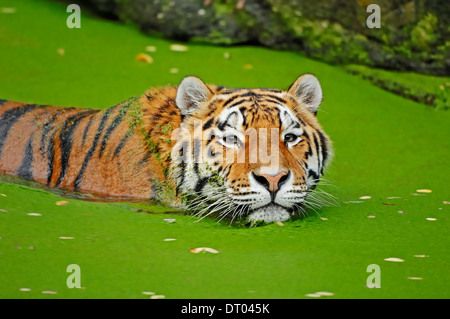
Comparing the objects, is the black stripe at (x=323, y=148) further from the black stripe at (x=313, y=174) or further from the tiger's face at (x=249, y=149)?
the black stripe at (x=313, y=174)

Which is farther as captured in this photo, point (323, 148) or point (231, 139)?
point (323, 148)

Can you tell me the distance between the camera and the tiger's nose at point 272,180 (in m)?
4.18

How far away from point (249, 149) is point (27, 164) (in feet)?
5.72

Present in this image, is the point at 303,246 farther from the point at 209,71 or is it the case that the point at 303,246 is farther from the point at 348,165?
the point at 209,71

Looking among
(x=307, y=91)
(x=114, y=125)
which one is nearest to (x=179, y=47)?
(x=114, y=125)

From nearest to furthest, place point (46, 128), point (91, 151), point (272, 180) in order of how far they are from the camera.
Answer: point (272, 180) → point (91, 151) → point (46, 128)

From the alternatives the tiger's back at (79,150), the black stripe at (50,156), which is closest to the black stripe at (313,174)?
the tiger's back at (79,150)

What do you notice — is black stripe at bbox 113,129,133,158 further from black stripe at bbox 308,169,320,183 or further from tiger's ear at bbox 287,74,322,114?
black stripe at bbox 308,169,320,183

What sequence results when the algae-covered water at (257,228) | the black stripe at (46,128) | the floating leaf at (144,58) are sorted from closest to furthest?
the algae-covered water at (257,228), the black stripe at (46,128), the floating leaf at (144,58)

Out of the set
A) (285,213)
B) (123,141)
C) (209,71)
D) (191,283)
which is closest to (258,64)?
(209,71)

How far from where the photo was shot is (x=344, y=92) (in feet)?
24.6

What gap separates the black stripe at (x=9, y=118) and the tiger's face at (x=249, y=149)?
4.38 feet

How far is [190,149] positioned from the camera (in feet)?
15.3

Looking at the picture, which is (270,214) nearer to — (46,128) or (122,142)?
(122,142)
